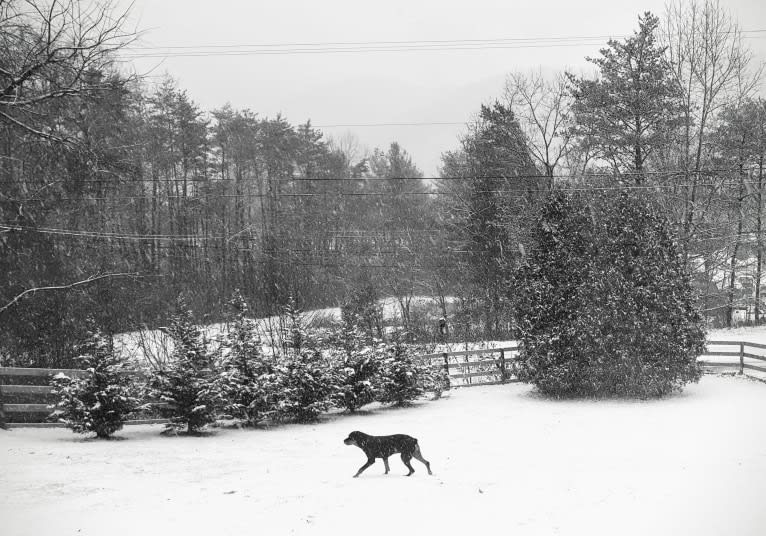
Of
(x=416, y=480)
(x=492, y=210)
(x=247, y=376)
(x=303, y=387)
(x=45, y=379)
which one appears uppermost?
(x=492, y=210)

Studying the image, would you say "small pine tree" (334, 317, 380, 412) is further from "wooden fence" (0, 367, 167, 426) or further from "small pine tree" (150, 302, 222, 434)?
"wooden fence" (0, 367, 167, 426)

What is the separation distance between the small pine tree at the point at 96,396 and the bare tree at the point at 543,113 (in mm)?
25029

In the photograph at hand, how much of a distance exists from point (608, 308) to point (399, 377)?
6232 millimetres

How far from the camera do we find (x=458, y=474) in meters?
9.20

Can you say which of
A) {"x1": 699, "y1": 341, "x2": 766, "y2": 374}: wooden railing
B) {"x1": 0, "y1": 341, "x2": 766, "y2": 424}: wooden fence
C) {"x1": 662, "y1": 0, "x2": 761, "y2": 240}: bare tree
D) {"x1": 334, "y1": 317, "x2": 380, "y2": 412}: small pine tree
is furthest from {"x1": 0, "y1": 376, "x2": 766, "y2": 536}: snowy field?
{"x1": 662, "y1": 0, "x2": 761, "y2": 240}: bare tree

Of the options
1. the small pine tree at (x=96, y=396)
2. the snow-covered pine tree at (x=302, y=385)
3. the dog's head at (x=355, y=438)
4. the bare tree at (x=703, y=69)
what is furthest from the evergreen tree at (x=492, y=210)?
the dog's head at (x=355, y=438)

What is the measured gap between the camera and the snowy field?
22.1ft

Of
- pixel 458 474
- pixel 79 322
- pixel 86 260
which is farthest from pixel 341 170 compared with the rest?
pixel 458 474

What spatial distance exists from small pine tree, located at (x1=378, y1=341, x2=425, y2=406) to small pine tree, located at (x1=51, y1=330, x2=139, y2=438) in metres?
6.60

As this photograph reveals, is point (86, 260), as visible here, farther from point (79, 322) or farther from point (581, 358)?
point (581, 358)

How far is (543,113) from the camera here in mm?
32375

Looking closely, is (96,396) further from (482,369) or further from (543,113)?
(543,113)

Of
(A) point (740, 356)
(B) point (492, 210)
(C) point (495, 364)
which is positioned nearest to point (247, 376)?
(C) point (495, 364)

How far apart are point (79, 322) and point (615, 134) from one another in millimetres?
23217
